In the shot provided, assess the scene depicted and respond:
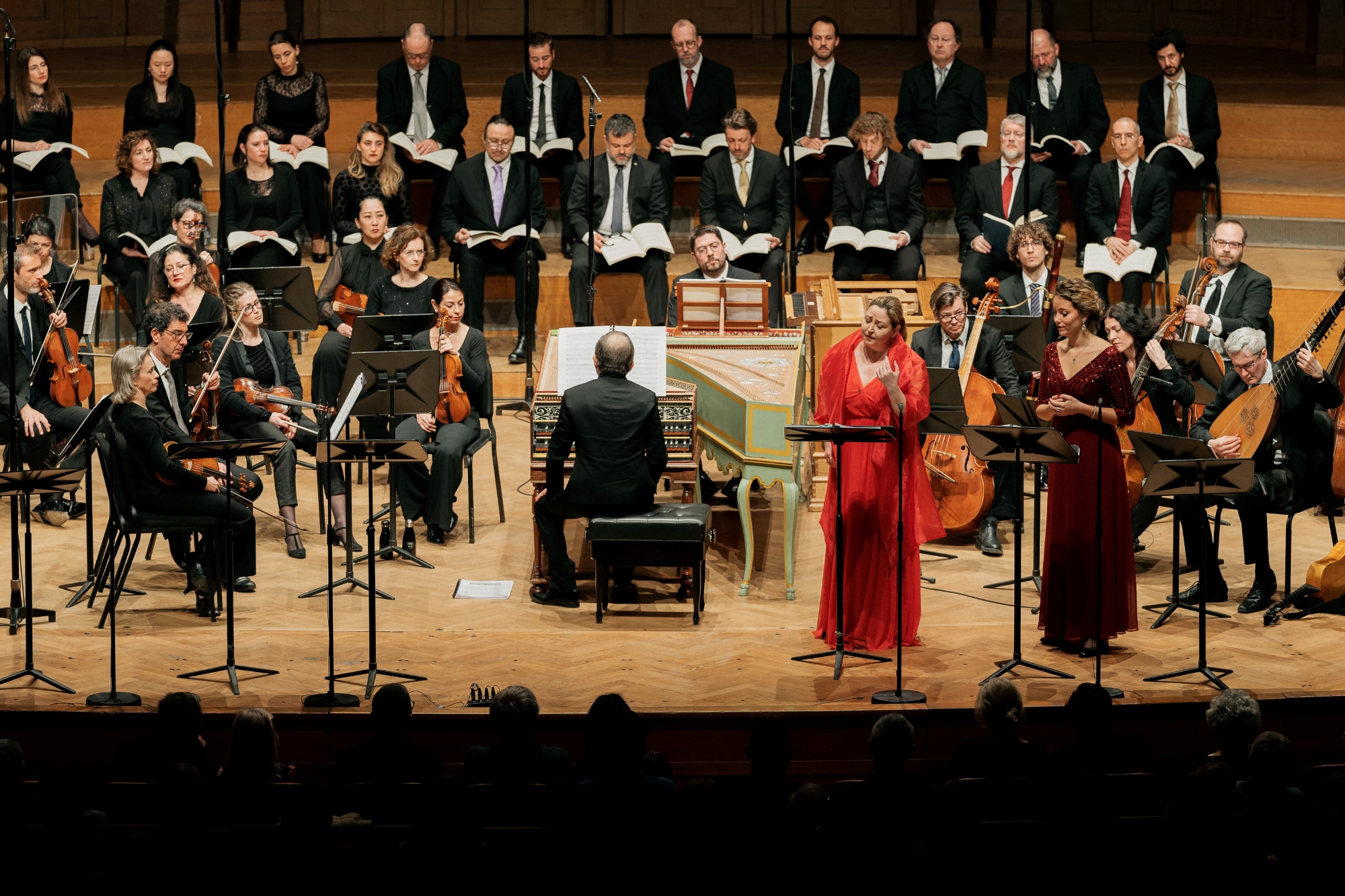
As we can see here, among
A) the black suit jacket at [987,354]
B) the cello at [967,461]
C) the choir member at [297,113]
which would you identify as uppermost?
the choir member at [297,113]

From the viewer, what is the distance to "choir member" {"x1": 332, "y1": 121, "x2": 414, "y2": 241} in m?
8.99

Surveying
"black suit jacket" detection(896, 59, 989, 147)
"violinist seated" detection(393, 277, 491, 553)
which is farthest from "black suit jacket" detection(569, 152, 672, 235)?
"violinist seated" detection(393, 277, 491, 553)

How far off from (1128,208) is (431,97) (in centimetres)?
412

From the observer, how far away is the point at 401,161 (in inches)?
382

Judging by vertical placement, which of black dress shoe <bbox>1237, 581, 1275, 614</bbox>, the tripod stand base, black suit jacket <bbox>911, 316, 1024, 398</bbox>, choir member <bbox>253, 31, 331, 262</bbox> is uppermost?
choir member <bbox>253, 31, 331, 262</bbox>

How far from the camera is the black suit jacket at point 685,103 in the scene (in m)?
9.77

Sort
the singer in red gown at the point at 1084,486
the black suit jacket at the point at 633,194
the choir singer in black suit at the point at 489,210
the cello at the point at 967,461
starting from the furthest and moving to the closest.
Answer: the black suit jacket at the point at 633,194, the choir singer in black suit at the point at 489,210, the cello at the point at 967,461, the singer in red gown at the point at 1084,486

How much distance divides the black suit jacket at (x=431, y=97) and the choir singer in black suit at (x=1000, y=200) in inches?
121

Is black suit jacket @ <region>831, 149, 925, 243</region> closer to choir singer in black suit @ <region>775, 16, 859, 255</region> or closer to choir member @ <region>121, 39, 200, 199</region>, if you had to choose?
choir singer in black suit @ <region>775, 16, 859, 255</region>

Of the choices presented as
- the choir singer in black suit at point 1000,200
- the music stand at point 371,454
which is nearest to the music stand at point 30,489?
the music stand at point 371,454

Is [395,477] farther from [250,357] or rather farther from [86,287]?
[86,287]

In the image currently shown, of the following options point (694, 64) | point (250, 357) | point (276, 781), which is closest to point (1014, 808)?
point (276, 781)

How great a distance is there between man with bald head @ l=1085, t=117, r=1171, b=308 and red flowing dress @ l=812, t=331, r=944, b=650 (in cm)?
341

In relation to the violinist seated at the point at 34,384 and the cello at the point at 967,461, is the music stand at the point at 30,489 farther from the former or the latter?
the cello at the point at 967,461
